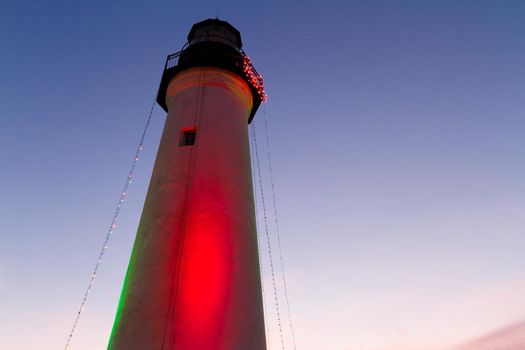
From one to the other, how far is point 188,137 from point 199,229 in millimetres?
2815

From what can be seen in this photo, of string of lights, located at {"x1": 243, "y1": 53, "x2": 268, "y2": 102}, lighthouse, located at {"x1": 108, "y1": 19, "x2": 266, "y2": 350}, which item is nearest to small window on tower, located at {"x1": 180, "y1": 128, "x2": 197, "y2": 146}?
lighthouse, located at {"x1": 108, "y1": 19, "x2": 266, "y2": 350}

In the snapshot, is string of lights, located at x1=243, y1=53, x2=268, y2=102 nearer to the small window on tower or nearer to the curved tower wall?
the curved tower wall

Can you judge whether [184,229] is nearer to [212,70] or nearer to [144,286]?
[144,286]

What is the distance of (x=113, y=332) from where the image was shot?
731cm

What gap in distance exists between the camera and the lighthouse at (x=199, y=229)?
23.0 feet

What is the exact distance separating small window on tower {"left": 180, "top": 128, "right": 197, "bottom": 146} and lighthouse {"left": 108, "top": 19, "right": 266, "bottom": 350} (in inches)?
1.0

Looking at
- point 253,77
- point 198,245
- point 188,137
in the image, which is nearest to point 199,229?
point 198,245

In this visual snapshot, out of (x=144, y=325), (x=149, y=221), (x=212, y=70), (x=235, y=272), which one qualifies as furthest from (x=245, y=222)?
(x=212, y=70)

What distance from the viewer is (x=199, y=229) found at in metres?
8.01

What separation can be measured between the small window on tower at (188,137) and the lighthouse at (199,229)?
0.02 m

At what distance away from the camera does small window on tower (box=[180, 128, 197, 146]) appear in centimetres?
978

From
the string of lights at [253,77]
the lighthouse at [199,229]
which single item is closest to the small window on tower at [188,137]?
the lighthouse at [199,229]

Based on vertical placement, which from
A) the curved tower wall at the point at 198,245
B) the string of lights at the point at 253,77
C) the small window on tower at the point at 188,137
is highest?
the string of lights at the point at 253,77

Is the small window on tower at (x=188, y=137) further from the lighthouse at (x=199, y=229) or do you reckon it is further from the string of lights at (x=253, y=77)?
the string of lights at (x=253, y=77)
